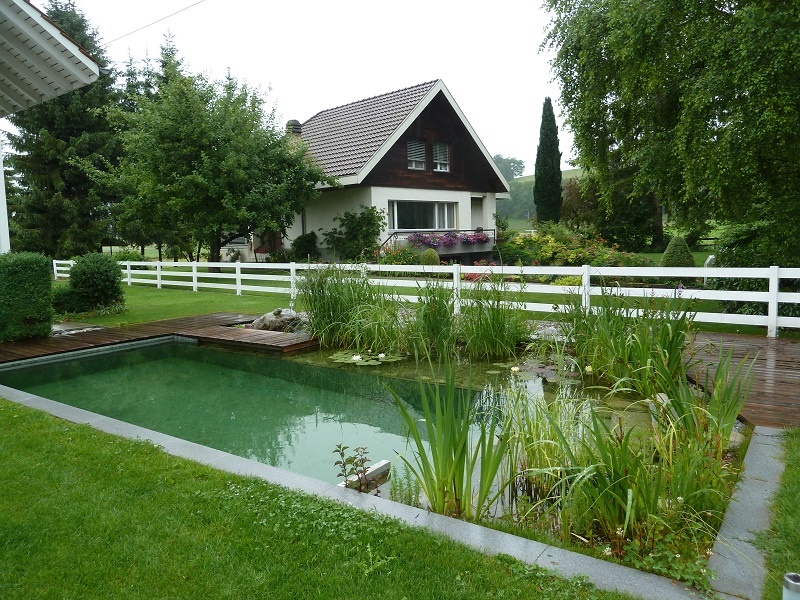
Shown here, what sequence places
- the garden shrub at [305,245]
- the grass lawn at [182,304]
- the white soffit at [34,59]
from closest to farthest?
the white soffit at [34,59]
the grass lawn at [182,304]
the garden shrub at [305,245]

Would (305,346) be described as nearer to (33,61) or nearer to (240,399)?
(240,399)

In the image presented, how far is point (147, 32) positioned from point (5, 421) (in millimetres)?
13634

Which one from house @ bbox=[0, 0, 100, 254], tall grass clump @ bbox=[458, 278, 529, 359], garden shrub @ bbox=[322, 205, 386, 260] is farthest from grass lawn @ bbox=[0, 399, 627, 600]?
garden shrub @ bbox=[322, 205, 386, 260]

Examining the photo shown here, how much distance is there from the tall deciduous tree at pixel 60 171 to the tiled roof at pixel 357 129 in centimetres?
934

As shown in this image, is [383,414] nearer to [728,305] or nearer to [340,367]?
[340,367]

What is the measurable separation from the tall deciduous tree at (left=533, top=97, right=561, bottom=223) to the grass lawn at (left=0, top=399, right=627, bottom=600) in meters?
27.4

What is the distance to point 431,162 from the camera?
2248 cm

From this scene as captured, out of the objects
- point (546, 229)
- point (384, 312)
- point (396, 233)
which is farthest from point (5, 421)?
point (546, 229)

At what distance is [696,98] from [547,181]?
21967mm

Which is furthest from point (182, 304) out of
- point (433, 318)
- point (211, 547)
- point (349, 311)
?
point (211, 547)

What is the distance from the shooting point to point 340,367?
7309mm

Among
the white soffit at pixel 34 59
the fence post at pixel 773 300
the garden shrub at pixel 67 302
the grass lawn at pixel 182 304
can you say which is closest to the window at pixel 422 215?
the grass lawn at pixel 182 304

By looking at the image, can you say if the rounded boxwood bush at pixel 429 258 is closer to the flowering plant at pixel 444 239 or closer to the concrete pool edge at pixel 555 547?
the flowering plant at pixel 444 239

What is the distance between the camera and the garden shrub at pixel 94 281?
38.2 ft
